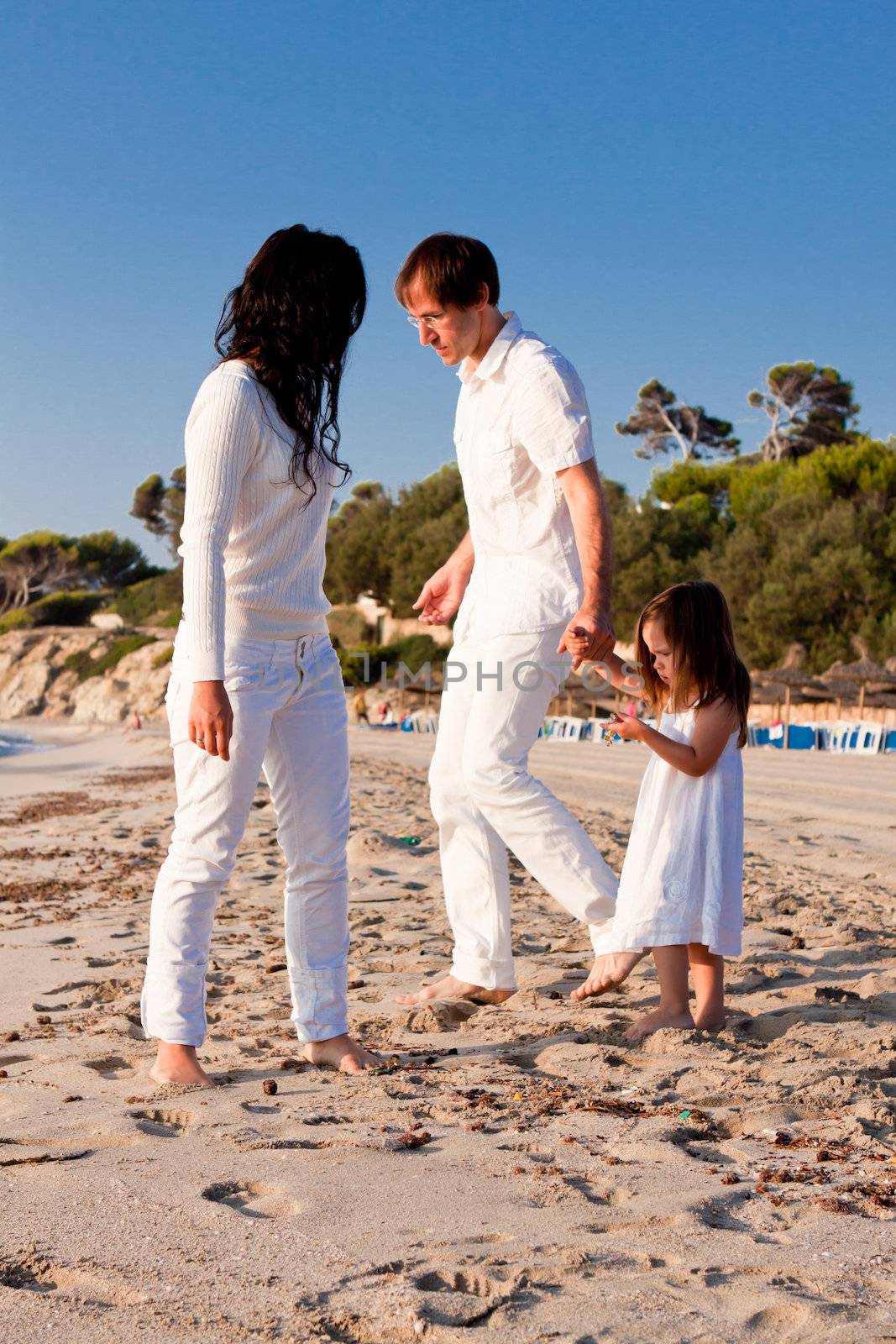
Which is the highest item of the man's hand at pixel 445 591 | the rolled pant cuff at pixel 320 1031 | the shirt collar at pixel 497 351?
the shirt collar at pixel 497 351

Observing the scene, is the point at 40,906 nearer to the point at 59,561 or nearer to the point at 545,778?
the point at 545,778

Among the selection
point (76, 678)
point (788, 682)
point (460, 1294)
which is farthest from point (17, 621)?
Answer: point (460, 1294)

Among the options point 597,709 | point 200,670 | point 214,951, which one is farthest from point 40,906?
point 597,709

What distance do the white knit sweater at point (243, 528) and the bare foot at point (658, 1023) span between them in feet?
3.98

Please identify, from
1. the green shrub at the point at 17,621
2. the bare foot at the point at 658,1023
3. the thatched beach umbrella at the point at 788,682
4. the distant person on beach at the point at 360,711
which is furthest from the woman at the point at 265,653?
the green shrub at the point at 17,621

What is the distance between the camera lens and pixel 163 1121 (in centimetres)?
235

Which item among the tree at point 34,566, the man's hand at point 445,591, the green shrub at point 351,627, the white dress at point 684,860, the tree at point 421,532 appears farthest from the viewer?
the tree at point 34,566

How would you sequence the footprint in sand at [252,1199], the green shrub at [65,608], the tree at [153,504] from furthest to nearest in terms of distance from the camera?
the tree at [153,504], the green shrub at [65,608], the footprint in sand at [252,1199]

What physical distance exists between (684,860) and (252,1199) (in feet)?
4.90

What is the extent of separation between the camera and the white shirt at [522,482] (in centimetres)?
316

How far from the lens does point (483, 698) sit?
3.28m

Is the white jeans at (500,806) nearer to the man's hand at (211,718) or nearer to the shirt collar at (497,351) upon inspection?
the shirt collar at (497,351)

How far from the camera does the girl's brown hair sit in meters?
3.07

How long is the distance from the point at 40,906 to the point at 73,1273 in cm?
377
